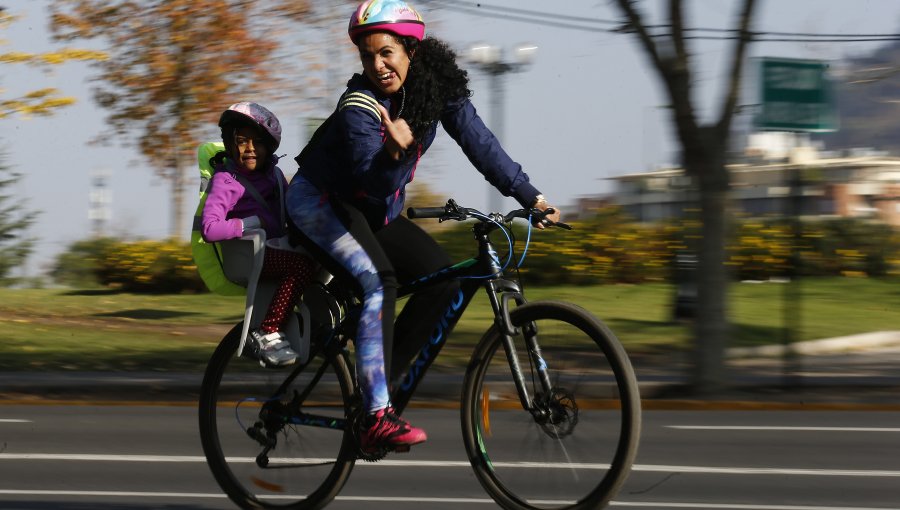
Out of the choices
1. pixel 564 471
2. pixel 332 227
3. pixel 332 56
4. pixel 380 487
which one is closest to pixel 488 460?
pixel 564 471

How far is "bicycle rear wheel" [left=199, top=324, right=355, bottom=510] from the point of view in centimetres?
529

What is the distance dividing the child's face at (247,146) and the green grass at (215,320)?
6658 mm

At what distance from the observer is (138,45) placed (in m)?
24.9

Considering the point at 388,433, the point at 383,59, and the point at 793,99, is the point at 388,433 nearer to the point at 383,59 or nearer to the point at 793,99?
the point at 383,59

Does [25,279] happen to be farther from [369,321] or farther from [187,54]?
[369,321]

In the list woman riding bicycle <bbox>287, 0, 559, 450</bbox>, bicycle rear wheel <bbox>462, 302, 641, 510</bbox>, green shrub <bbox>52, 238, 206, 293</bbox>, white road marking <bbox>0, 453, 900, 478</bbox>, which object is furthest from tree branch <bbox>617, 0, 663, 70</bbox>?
green shrub <bbox>52, 238, 206, 293</bbox>

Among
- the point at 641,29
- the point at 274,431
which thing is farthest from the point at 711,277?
the point at 274,431

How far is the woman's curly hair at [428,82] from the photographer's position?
4.66m

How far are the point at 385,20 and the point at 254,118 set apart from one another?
0.71 m

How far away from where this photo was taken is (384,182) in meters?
4.65

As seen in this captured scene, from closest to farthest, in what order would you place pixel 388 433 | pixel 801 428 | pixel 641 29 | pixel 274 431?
pixel 388 433 < pixel 274 431 < pixel 801 428 < pixel 641 29

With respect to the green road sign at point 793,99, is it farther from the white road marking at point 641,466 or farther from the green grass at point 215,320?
the white road marking at point 641,466

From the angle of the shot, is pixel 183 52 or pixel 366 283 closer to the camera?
pixel 366 283

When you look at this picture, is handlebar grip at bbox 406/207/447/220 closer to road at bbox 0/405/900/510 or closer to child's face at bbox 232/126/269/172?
child's face at bbox 232/126/269/172
